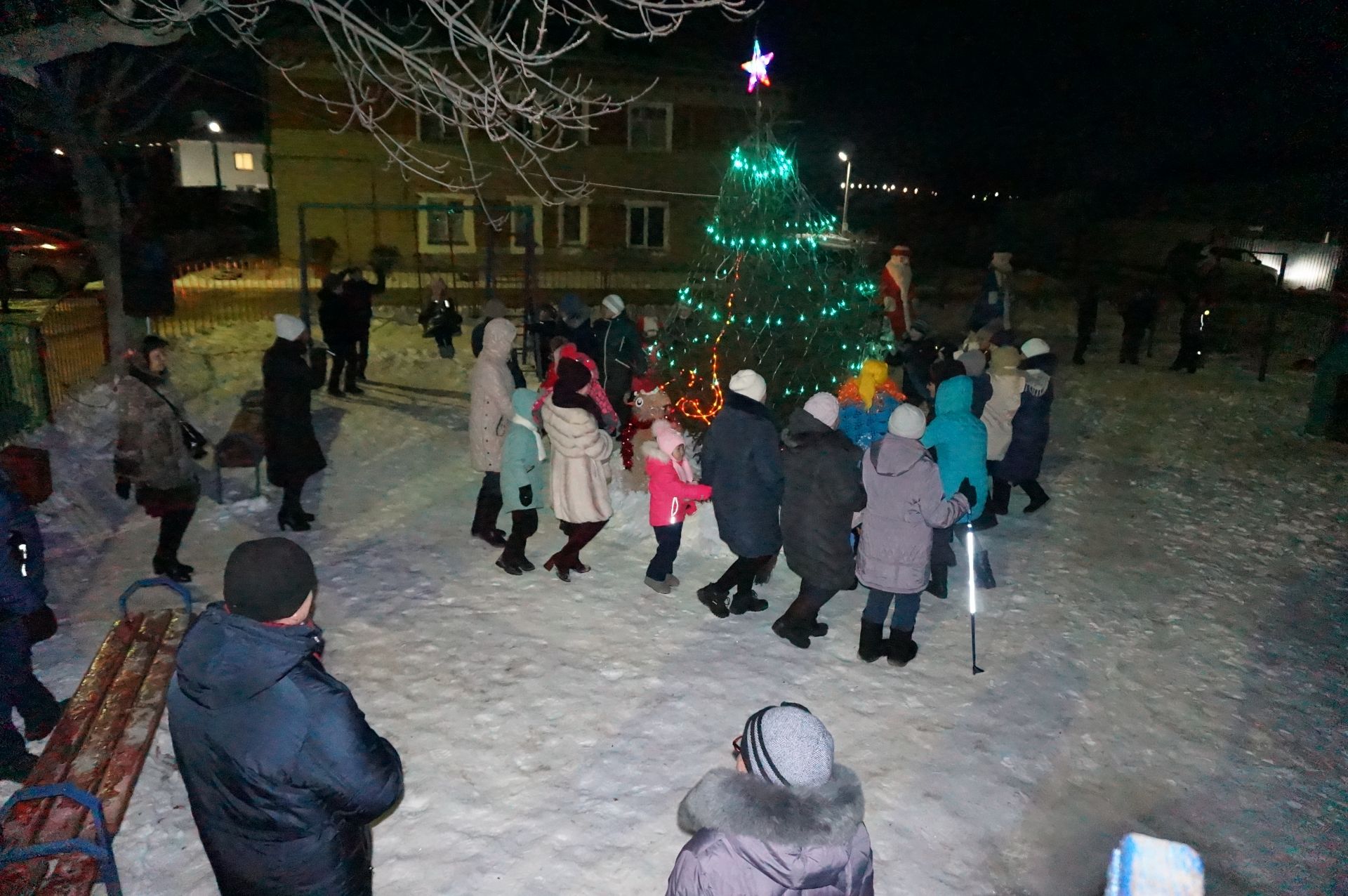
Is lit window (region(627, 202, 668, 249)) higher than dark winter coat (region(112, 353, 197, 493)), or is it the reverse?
lit window (region(627, 202, 668, 249))

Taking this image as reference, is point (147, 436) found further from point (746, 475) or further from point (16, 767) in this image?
point (746, 475)

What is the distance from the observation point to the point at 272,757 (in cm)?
257

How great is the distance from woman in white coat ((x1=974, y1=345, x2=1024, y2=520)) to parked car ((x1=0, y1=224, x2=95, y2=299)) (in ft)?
60.6

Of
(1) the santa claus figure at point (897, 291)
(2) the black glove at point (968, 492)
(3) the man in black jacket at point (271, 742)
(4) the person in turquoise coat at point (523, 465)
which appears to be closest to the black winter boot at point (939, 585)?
(2) the black glove at point (968, 492)

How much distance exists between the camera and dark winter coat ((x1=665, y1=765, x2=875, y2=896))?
2.24 meters

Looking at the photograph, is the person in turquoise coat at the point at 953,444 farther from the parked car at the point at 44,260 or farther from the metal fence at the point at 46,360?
the parked car at the point at 44,260

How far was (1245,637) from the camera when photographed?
6.40 metres

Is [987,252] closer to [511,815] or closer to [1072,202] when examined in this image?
[1072,202]

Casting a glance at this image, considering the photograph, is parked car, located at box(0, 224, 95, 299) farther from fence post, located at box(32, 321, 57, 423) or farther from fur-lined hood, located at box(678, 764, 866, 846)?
fur-lined hood, located at box(678, 764, 866, 846)

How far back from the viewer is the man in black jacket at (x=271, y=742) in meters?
2.55

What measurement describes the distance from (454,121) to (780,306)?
3.46 m

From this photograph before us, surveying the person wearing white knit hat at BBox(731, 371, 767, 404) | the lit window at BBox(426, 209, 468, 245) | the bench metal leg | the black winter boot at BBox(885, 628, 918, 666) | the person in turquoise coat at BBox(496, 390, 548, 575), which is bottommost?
the black winter boot at BBox(885, 628, 918, 666)

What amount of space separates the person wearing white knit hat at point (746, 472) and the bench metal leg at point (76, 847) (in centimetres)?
386

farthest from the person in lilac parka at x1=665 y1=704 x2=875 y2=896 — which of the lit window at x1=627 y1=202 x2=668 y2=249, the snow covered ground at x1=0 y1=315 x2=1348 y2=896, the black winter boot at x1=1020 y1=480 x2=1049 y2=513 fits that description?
the lit window at x1=627 y1=202 x2=668 y2=249
